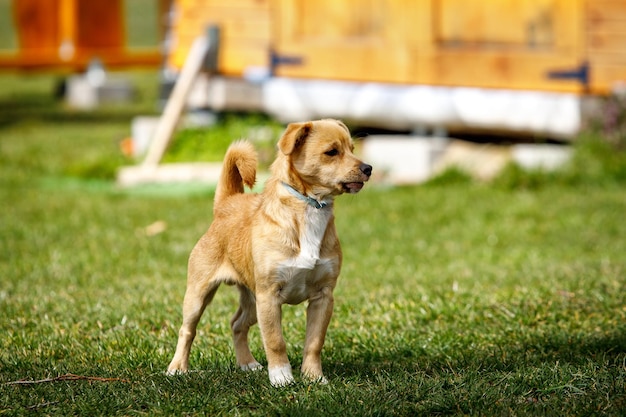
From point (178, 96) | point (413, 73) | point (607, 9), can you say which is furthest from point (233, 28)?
point (607, 9)

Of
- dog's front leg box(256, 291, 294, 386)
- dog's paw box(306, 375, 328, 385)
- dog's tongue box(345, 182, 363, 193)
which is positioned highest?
dog's tongue box(345, 182, 363, 193)

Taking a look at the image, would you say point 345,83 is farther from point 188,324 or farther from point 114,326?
point 188,324

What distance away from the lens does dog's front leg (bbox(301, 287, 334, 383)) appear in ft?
16.0

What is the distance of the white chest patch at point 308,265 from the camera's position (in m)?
4.74

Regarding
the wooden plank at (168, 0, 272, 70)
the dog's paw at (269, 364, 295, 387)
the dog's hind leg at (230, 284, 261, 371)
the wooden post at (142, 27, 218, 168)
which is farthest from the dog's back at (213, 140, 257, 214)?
the wooden plank at (168, 0, 272, 70)

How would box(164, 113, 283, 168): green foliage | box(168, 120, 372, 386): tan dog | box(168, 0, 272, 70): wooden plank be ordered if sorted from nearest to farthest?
box(168, 120, 372, 386): tan dog
box(164, 113, 283, 168): green foliage
box(168, 0, 272, 70): wooden plank

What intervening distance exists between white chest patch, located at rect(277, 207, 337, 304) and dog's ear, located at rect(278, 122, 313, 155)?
0.30 m

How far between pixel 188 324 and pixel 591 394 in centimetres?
194

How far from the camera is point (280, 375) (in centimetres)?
483

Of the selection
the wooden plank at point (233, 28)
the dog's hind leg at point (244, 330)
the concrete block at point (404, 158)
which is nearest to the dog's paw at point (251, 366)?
the dog's hind leg at point (244, 330)

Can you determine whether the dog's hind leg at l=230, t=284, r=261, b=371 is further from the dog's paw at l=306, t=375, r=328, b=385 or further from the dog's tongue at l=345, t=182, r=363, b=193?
the dog's tongue at l=345, t=182, r=363, b=193

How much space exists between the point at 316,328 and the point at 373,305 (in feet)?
6.16

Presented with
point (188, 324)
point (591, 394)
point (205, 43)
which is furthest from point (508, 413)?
point (205, 43)

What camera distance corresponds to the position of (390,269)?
8.27 meters
